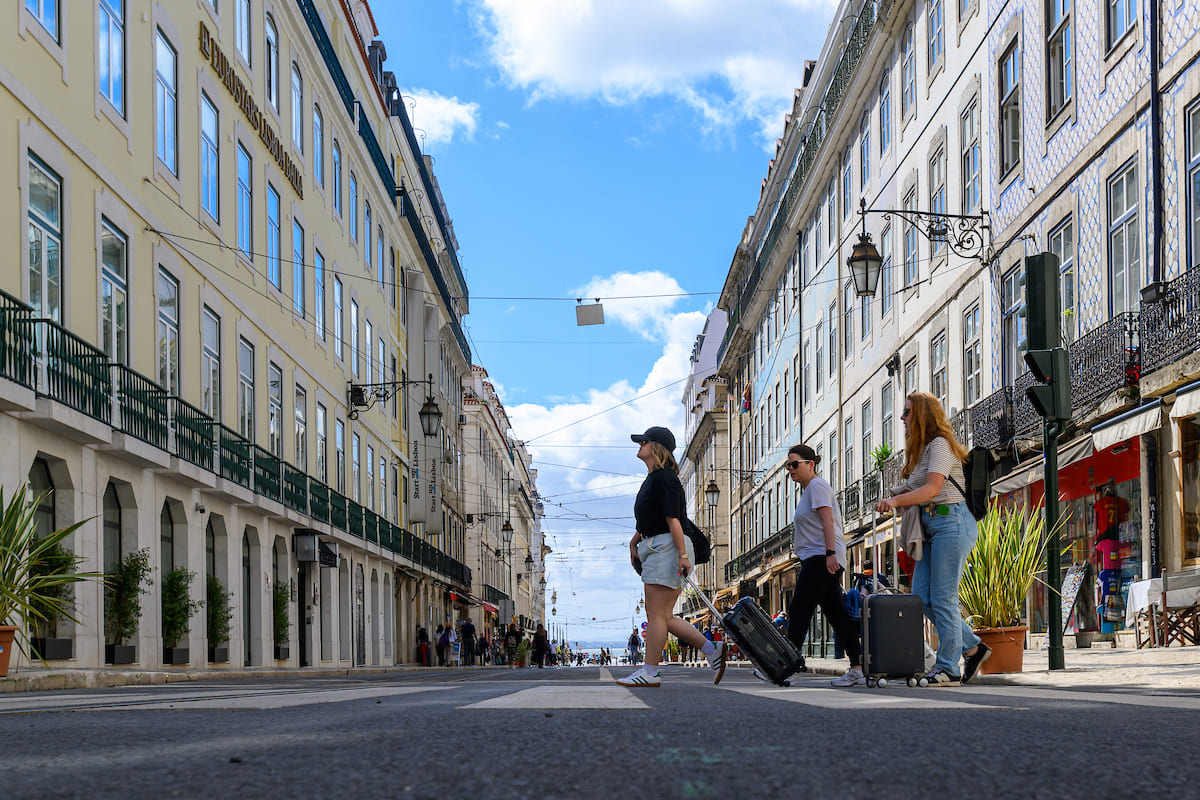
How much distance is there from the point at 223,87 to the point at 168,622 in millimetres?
9185

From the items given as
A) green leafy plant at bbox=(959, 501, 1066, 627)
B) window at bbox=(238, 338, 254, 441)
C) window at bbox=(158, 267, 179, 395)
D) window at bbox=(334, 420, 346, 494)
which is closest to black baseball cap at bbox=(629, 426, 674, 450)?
green leafy plant at bbox=(959, 501, 1066, 627)

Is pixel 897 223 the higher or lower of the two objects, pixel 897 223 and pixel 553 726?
the higher

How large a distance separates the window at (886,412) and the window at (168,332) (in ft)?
51.4

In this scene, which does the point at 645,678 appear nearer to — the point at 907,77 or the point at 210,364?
the point at 210,364

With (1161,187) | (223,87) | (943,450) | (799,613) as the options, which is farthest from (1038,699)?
→ (223,87)

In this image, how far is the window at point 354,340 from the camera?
116ft

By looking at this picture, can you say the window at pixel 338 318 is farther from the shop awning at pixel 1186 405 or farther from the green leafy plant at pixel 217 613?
the shop awning at pixel 1186 405

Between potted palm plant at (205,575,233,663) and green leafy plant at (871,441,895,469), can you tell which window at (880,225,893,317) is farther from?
potted palm plant at (205,575,233,663)

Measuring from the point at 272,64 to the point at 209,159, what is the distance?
5650 millimetres

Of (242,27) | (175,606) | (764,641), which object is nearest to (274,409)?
(242,27)

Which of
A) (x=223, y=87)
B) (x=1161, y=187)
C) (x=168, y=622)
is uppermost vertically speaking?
(x=223, y=87)

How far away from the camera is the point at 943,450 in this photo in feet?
26.1

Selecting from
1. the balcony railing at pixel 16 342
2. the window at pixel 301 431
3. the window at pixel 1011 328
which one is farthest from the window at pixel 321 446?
the balcony railing at pixel 16 342

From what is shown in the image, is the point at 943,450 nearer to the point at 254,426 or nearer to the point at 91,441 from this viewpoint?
the point at 91,441
